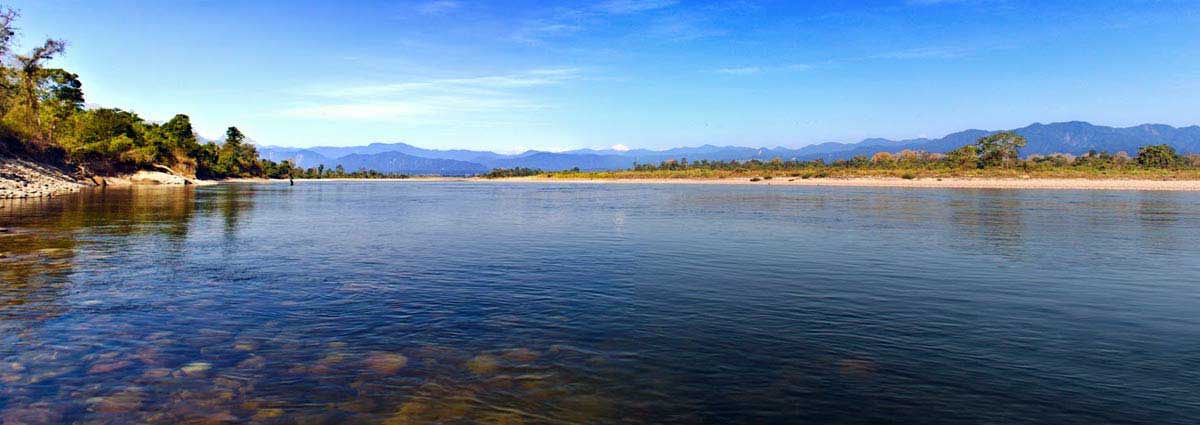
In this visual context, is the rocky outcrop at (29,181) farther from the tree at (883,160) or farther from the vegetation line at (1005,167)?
the tree at (883,160)

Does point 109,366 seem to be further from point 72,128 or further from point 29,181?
point 72,128

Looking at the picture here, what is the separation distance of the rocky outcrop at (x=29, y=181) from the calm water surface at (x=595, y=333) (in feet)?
141

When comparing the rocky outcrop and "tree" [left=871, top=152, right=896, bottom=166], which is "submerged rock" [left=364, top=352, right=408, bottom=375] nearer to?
the rocky outcrop

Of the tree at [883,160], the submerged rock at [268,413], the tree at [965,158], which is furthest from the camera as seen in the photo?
the tree at [883,160]

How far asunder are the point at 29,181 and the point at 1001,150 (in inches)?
6353

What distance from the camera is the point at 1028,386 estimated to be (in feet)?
29.3

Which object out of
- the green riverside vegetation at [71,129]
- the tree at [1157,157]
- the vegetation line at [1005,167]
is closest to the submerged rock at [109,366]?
the green riverside vegetation at [71,129]

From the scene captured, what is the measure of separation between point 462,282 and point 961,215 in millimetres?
37307

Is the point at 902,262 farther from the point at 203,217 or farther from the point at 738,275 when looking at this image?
the point at 203,217

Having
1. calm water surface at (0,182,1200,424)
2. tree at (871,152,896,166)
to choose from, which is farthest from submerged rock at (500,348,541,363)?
tree at (871,152,896,166)

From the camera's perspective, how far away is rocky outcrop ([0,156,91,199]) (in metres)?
55.6

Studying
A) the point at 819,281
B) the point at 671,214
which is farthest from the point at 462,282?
the point at 671,214

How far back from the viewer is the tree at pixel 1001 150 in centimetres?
Result: 13250

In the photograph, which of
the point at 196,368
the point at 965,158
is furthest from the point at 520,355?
the point at 965,158
